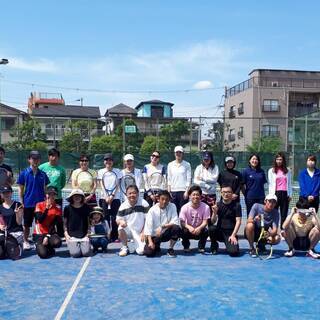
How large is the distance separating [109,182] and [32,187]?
1305 millimetres

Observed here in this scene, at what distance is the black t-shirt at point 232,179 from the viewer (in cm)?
807

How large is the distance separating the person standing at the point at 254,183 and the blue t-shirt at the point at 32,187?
3388 mm

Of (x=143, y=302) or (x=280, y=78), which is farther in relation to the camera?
(x=280, y=78)

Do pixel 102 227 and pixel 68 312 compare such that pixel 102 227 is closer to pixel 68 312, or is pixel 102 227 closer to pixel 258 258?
pixel 258 258

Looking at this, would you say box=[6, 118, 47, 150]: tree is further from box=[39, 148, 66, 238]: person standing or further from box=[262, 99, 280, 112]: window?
box=[262, 99, 280, 112]: window

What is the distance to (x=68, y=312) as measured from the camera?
481 centimetres

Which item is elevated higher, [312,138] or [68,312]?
[312,138]

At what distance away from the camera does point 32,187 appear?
787cm

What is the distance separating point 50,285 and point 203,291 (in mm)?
1830

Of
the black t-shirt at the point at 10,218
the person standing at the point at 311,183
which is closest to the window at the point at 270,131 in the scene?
the person standing at the point at 311,183

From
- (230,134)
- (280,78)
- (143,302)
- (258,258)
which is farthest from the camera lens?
(280,78)

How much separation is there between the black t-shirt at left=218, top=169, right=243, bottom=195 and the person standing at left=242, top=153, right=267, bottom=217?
14cm

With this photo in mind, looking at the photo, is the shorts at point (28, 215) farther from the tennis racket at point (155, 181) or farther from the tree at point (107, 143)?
the tree at point (107, 143)

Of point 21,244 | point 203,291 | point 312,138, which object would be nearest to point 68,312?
point 203,291
